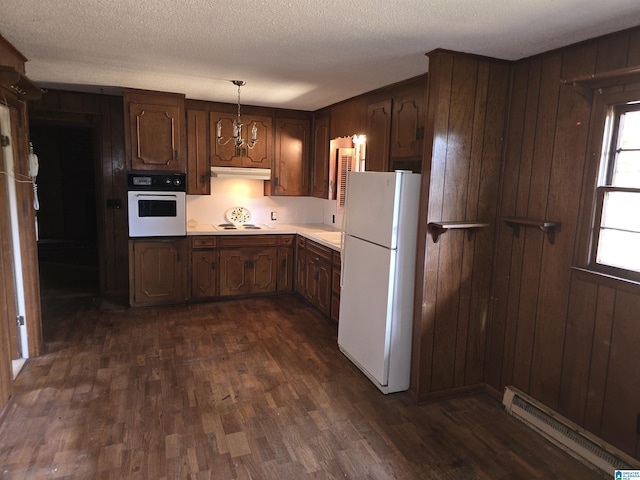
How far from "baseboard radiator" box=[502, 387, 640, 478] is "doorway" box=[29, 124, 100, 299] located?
675 cm

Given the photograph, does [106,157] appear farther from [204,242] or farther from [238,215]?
[238,215]

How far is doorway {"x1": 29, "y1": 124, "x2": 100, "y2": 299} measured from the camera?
24.3ft

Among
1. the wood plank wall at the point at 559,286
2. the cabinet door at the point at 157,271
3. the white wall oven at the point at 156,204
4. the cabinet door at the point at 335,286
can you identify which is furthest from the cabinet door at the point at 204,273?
the wood plank wall at the point at 559,286

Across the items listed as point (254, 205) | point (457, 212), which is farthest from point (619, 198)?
point (254, 205)

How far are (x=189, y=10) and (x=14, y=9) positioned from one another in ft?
3.06

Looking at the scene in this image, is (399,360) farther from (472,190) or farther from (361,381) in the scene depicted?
(472,190)

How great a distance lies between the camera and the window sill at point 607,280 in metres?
2.14

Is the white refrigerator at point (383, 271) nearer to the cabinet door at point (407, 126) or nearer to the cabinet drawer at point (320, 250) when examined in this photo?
the cabinet door at point (407, 126)

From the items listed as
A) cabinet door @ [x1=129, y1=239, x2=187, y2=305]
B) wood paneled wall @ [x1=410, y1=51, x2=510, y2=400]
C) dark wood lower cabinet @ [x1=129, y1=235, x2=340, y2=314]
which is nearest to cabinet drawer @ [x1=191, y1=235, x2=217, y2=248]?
dark wood lower cabinet @ [x1=129, y1=235, x2=340, y2=314]

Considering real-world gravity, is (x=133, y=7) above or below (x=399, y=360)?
above

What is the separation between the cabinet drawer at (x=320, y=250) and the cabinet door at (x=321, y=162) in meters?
0.68

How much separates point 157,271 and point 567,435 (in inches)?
157

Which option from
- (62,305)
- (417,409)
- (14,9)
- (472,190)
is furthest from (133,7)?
(62,305)

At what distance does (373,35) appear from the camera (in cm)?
240
